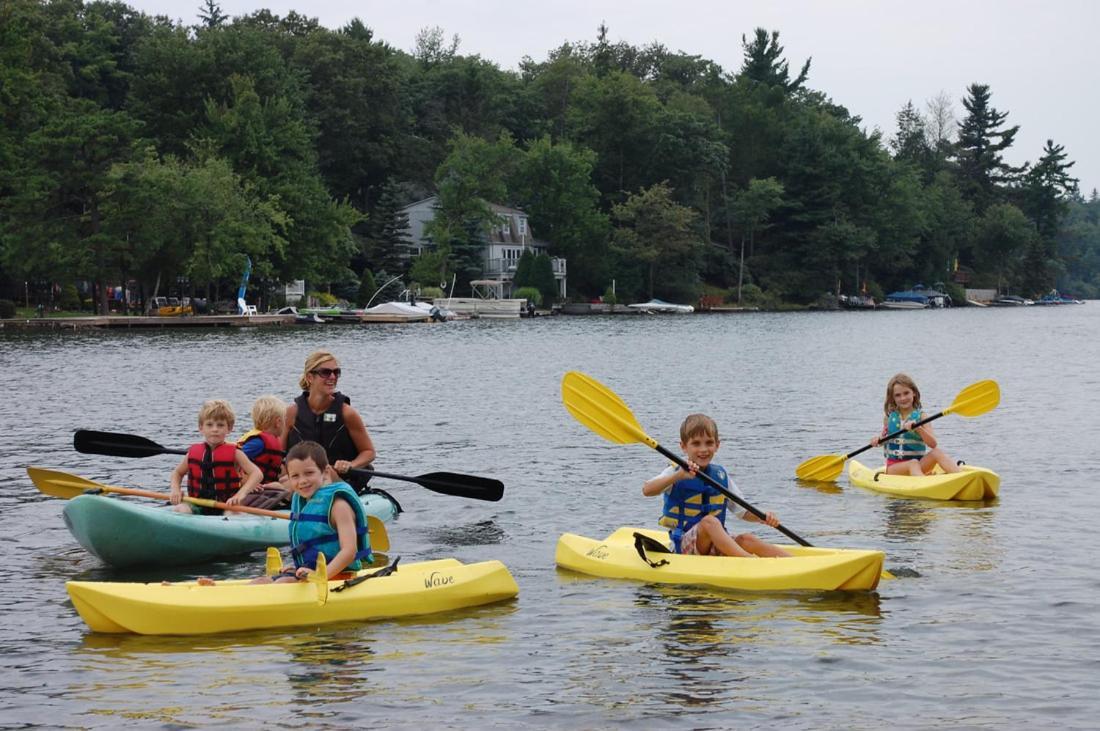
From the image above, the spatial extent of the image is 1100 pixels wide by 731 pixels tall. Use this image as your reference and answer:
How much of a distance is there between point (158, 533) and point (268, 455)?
58.3 inches

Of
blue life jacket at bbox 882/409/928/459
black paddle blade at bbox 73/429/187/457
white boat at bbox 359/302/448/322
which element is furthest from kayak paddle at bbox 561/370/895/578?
white boat at bbox 359/302/448/322

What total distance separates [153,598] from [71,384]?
2512 centimetres

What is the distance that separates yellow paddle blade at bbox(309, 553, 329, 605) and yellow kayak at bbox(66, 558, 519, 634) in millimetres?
15

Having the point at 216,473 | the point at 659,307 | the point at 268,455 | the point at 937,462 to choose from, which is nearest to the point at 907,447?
the point at 937,462

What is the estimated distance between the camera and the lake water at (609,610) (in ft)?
27.4

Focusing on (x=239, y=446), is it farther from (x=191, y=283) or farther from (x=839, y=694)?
(x=191, y=283)

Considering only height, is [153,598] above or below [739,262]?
below

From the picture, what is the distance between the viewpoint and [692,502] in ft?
36.4

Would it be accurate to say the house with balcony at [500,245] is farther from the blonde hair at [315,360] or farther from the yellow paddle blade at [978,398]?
the blonde hair at [315,360]

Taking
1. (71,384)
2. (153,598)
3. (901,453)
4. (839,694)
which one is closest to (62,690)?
(153,598)

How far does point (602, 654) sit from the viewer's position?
9.51 meters

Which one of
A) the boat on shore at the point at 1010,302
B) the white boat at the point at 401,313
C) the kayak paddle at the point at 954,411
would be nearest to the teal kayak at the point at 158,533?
the kayak paddle at the point at 954,411

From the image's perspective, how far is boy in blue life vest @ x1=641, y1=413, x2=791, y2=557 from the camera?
Result: 34.8 ft

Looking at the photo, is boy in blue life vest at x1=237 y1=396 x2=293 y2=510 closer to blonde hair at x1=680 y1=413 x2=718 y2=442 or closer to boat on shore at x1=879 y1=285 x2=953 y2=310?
blonde hair at x1=680 y1=413 x2=718 y2=442
